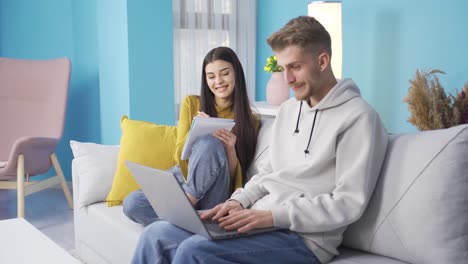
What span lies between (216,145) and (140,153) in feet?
1.69

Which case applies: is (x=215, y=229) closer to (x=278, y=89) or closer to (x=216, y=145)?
(x=216, y=145)

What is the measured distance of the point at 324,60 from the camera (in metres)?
1.62

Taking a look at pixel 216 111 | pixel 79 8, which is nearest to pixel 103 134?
pixel 79 8

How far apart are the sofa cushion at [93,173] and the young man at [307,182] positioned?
2.62 ft

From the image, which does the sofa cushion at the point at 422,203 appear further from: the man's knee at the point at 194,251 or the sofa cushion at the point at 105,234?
the sofa cushion at the point at 105,234

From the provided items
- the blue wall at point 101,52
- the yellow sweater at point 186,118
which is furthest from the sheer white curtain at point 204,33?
the yellow sweater at point 186,118

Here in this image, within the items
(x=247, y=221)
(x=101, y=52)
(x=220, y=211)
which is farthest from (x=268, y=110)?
(x=247, y=221)

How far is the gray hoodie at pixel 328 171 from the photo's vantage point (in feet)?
4.82

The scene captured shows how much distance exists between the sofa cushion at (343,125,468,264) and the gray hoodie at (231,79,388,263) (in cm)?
5

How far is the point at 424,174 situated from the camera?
1.44 m

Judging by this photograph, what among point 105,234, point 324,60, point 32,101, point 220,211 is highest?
point 324,60

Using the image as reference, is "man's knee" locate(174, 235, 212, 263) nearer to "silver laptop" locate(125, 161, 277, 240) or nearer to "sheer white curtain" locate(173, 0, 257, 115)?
"silver laptop" locate(125, 161, 277, 240)

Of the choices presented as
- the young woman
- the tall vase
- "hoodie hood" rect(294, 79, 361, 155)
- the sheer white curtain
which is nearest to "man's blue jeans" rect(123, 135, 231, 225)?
the young woman

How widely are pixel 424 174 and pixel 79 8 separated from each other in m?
3.23
